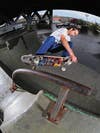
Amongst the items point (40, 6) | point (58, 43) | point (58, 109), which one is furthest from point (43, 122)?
point (40, 6)

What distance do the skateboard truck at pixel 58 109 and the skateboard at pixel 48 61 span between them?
0.33 meters

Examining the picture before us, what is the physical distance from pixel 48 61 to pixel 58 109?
0.42m

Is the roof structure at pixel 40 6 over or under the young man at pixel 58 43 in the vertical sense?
under

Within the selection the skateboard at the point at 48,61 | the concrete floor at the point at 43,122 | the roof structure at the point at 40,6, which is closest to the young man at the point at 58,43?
the skateboard at the point at 48,61

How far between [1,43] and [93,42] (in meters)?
2.47

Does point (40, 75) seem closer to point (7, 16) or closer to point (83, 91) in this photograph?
point (83, 91)

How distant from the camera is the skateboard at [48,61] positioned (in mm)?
1363

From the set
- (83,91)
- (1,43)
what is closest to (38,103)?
(83,91)

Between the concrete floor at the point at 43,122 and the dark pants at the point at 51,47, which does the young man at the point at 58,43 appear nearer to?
the dark pants at the point at 51,47

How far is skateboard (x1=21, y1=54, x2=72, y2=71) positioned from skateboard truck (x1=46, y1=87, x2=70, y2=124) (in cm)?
33

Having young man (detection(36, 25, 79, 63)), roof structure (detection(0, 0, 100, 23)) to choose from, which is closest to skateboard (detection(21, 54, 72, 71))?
young man (detection(36, 25, 79, 63))

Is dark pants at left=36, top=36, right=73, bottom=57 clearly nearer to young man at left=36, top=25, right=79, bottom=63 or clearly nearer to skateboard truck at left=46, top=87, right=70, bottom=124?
young man at left=36, top=25, right=79, bottom=63

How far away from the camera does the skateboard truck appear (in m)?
1.01

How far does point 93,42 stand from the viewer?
12.9ft
